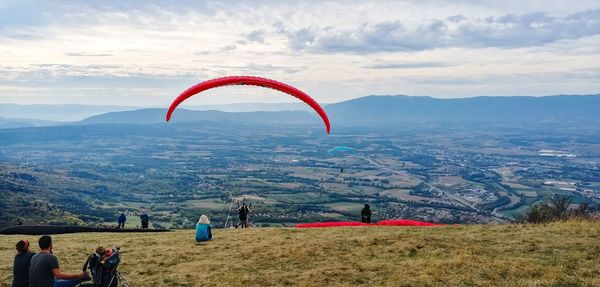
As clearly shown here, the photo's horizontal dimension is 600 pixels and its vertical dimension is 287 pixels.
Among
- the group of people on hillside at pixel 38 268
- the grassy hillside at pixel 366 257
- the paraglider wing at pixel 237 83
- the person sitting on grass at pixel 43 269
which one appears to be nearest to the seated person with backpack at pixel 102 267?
the group of people on hillside at pixel 38 268

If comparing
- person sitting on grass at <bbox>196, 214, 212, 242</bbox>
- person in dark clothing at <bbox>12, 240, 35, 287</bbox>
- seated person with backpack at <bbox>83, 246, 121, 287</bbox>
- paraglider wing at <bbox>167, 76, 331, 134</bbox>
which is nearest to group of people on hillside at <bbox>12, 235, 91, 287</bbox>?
person in dark clothing at <bbox>12, 240, 35, 287</bbox>

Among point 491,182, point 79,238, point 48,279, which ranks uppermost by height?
point 48,279

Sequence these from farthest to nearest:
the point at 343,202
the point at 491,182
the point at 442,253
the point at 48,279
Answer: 1. the point at 491,182
2. the point at 343,202
3. the point at 442,253
4. the point at 48,279

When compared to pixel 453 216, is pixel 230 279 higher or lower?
higher

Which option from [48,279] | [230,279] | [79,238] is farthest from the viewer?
[79,238]

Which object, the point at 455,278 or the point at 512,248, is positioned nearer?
the point at 455,278

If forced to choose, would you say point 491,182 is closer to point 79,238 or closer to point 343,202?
point 343,202

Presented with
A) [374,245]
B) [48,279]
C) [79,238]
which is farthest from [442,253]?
[79,238]
